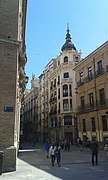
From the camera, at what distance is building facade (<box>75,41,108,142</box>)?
29.9 metres

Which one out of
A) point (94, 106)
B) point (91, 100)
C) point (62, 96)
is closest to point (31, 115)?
point (62, 96)

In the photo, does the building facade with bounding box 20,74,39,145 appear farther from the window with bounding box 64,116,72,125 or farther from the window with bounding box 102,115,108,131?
the window with bounding box 102,115,108,131

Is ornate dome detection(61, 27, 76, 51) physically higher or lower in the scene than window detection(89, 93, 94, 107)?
higher

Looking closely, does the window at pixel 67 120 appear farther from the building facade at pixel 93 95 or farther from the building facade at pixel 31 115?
the building facade at pixel 31 115

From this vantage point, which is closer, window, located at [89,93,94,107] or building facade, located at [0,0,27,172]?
building facade, located at [0,0,27,172]

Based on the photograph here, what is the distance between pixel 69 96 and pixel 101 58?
19978mm

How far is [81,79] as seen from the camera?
37.3m

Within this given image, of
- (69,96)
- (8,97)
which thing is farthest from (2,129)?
(69,96)

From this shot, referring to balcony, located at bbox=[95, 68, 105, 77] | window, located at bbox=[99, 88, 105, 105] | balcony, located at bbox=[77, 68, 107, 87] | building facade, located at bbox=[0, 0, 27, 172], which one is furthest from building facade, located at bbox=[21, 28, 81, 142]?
building facade, located at bbox=[0, 0, 27, 172]

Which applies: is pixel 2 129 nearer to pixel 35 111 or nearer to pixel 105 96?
pixel 105 96

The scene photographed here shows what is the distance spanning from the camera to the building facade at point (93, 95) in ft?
98.2

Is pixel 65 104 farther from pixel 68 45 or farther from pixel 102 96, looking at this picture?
pixel 102 96

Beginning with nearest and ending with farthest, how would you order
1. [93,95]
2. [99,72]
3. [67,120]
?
[99,72] → [93,95] → [67,120]

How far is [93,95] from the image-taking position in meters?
32.8
